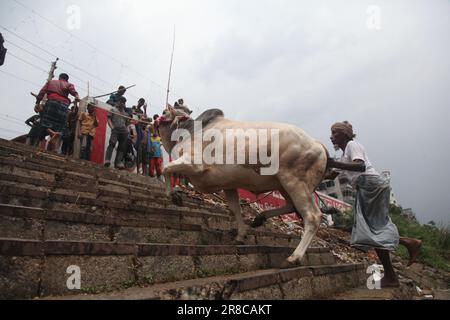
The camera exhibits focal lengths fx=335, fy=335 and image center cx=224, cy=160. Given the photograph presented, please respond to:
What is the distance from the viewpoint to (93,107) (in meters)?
9.33

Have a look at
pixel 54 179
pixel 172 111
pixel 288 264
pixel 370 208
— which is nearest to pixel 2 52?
pixel 54 179

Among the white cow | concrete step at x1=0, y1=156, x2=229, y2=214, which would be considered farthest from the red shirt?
the white cow

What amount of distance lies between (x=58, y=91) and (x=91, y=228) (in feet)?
18.1

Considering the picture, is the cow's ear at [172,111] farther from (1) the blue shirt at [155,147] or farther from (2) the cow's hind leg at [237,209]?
(1) the blue shirt at [155,147]

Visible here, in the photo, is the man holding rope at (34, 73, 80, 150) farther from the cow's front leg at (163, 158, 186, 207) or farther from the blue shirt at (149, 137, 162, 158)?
the cow's front leg at (163, 158, 186, 207)

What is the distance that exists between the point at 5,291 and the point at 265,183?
2899 mm

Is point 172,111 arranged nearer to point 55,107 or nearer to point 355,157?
point 355,157

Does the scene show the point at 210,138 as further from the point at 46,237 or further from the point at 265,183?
the point at 46,237

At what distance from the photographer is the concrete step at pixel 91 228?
8.34 ft

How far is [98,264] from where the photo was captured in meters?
2.27

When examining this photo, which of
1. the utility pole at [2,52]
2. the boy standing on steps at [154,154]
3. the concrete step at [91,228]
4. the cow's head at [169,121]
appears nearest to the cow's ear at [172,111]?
the cow's head at [169,121]

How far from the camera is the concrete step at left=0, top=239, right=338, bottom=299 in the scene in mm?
1910

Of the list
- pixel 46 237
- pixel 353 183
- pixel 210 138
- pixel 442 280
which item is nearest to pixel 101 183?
pixel 210 138

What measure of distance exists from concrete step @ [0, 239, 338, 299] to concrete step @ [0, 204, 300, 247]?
62cm
